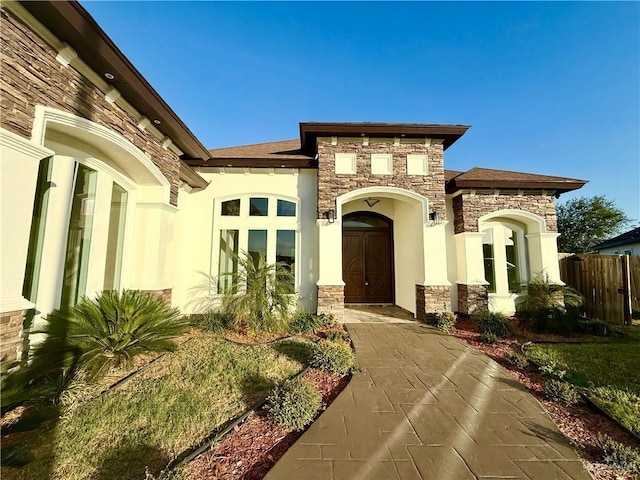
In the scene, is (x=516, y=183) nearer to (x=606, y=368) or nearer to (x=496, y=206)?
(x=496, y=206)

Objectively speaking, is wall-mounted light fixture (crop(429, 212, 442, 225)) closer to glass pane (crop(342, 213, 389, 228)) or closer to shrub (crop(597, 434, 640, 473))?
glass pane (crop(342, 213, 389, 228))

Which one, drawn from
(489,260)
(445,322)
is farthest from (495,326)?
(489,260)

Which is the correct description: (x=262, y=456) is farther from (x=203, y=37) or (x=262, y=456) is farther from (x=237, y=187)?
(x=203, y=37)

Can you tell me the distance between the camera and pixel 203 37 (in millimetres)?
7449

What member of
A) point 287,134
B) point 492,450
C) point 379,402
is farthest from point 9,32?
point 287,134

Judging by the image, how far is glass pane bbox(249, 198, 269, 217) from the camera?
7168 mm

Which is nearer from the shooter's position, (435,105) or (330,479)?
(330,479)

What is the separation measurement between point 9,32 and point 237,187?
4.71 m

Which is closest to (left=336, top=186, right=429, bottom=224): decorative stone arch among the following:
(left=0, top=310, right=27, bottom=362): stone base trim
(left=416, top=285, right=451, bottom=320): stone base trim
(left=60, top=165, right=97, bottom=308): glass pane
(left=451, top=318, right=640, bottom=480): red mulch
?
(left=416, top=285, right=451, bottom=320): stone base trim

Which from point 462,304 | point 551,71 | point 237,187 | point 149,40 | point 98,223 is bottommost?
point 462,304

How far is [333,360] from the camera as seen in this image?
3605 mm

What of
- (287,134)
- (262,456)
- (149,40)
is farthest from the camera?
(287,134)

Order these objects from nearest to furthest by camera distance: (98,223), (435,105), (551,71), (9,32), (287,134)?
(9,32) < (98,223) < (551,71) < (435,105) < (287,134)

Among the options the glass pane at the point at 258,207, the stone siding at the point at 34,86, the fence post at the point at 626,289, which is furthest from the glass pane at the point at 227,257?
the fence post at the point at 626,289
